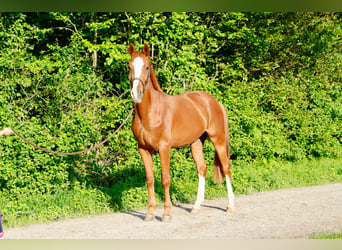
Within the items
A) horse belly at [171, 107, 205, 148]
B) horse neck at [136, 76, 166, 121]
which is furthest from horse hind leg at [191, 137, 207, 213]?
horse neck at [136, 76, 166, 121]

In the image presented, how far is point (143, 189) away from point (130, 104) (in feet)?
7.62

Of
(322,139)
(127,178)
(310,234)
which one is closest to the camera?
(310,234)

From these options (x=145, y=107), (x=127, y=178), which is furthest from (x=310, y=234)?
(x=127, y=178)

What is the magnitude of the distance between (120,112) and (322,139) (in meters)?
6.75

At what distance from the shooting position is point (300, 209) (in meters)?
7.21

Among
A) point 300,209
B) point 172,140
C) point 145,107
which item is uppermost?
point 145,107

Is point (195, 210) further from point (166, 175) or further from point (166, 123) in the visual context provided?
point (166, 123)

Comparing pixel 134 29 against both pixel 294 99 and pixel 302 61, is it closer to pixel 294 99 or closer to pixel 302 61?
pixel 294 99

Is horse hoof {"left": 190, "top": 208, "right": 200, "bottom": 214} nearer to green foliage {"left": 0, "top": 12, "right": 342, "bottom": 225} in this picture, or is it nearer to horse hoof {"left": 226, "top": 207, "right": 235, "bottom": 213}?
horse hoof {"left": 226, "top": 207, "right": 235, "bottom": 213}

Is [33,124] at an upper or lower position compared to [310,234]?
upper

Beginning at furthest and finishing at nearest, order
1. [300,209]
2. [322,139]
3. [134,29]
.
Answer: [322,139] < [134,29] < [300,209]

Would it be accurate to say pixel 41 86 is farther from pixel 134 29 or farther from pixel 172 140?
pixel 172 140

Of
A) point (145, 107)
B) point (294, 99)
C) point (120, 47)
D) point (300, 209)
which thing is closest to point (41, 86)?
point (120, 47)

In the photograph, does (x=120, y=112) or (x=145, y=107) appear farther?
(x=120, y=112)
